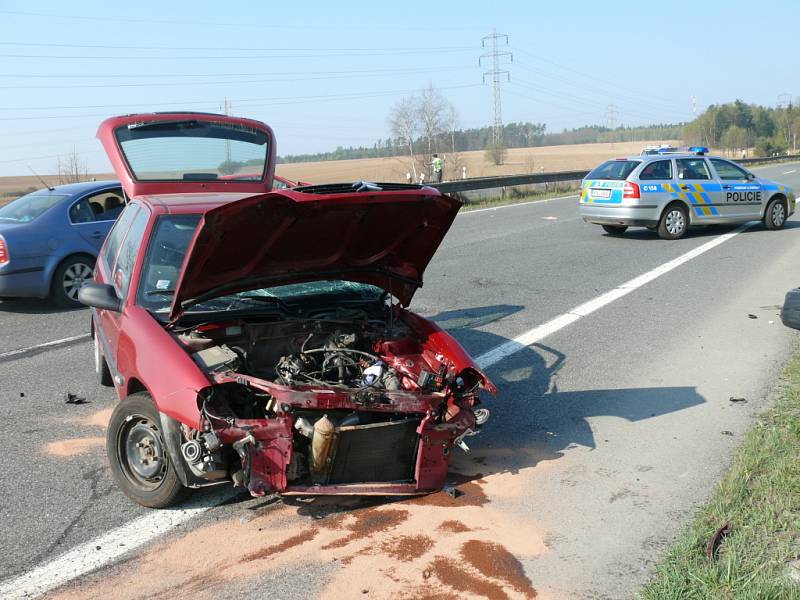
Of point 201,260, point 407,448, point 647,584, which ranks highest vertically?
point 201,260

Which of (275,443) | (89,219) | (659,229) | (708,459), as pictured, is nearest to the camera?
(275,443)

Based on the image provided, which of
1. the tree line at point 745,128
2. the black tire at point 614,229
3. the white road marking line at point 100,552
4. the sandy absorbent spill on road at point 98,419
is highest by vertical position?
the tree line at point 745,128

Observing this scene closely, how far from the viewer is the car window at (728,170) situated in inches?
629

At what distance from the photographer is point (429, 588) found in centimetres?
350

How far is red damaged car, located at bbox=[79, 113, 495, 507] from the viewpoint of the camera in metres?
4.02

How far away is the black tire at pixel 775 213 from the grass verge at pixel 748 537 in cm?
1298

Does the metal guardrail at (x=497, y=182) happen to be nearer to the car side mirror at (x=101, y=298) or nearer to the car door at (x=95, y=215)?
the car door at (x=95, y=215)

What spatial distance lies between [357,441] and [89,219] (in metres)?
7.44

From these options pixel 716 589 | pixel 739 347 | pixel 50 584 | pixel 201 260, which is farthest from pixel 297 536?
pixel 739 347

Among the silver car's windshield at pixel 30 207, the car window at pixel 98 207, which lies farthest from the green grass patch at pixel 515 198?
the silver car's windshield at pixel 30 207

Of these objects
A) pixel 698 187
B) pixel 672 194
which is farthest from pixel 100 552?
pixel 698 187

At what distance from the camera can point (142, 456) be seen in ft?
14.4

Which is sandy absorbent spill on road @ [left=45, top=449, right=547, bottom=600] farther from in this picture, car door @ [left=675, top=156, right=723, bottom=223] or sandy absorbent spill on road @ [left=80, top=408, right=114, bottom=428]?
car door @ [left=675, top=156, right=723, bottom=223]

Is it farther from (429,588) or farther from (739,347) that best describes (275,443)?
(739,347)
